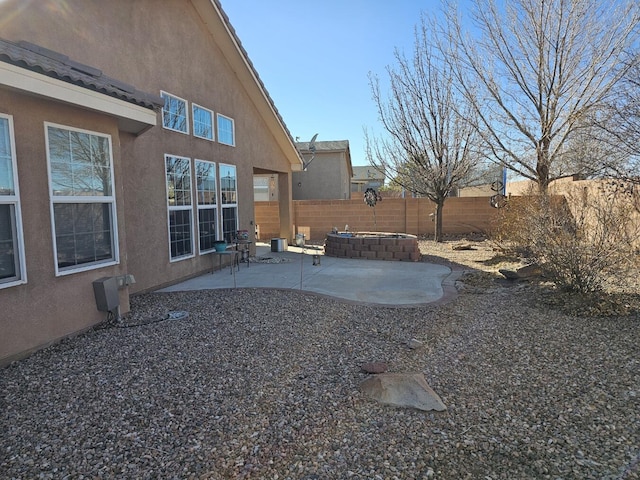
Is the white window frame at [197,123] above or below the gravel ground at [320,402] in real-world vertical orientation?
above

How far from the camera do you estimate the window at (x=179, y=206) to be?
938cm

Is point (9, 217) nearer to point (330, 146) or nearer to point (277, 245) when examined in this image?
point (277, 245)

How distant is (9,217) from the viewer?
4828 mm

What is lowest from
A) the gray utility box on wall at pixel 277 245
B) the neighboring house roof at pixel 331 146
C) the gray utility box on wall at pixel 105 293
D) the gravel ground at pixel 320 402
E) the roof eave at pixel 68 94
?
the gravel ground at pixel 320 402

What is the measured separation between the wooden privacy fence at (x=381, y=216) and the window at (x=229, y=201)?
6.35m

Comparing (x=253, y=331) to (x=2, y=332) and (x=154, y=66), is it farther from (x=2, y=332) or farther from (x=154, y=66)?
(x=154, y=66)

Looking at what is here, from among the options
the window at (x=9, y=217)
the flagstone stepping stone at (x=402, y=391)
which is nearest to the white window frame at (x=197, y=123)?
the window at (x=9, y=217)

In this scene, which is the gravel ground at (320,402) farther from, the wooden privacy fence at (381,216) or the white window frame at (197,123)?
the wooden privacy fence at (381,216)

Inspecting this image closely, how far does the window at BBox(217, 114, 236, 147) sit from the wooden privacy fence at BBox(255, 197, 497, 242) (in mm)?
6957

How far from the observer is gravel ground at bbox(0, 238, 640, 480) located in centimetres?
297

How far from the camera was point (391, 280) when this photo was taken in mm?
9570

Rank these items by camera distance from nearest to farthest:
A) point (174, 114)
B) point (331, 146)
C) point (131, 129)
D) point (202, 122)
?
point (131, 129) → point (174, 114) → point (202, 122) → point (331, 146)

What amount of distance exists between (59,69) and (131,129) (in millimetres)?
2817

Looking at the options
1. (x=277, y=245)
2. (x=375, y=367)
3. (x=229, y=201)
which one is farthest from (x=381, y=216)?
(x=375, y=367)
